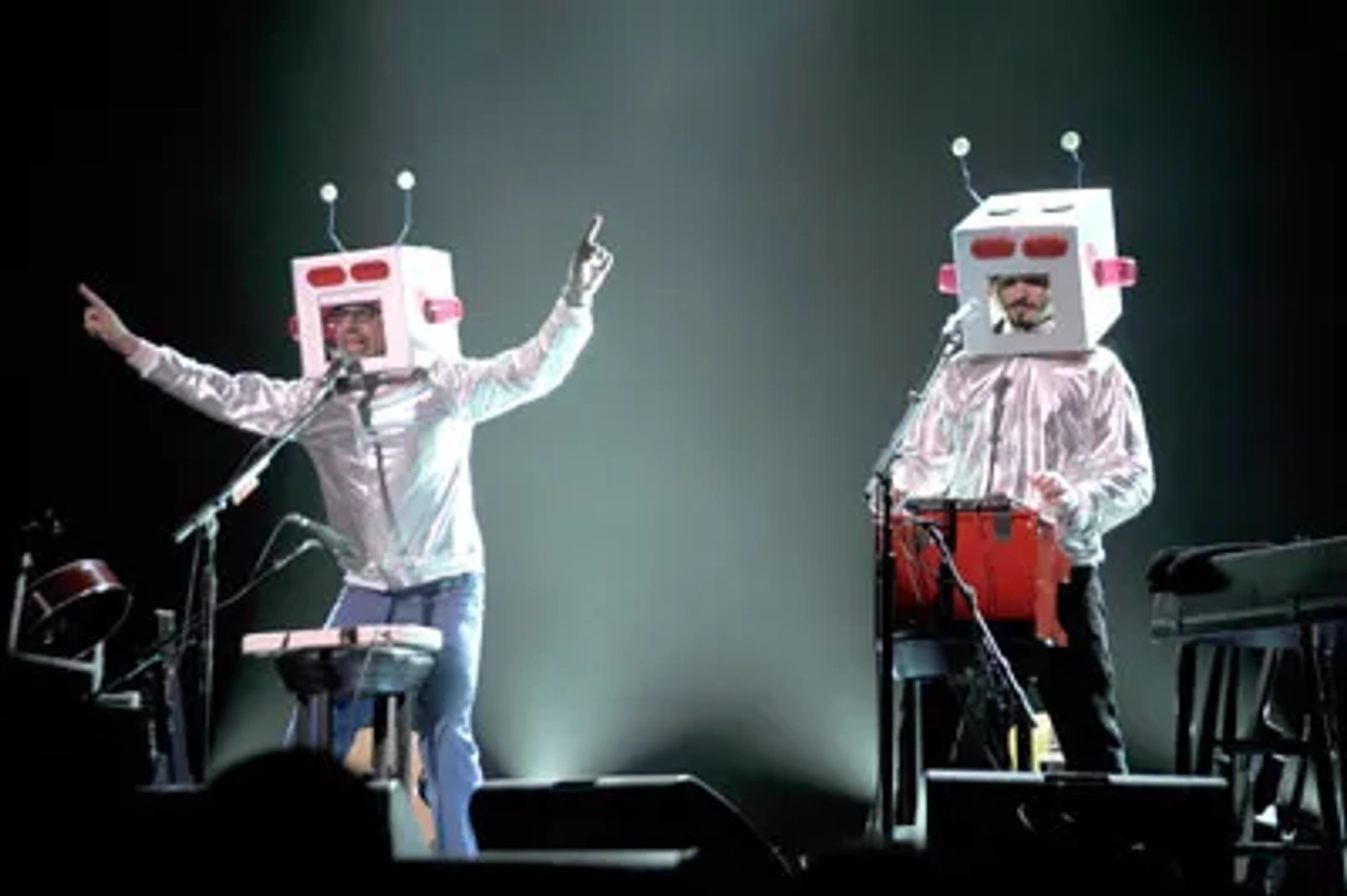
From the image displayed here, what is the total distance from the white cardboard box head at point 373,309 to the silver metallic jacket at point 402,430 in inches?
3.4

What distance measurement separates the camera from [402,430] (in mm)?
6031

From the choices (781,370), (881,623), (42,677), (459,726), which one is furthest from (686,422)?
(42,677)

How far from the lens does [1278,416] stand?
20.4ft

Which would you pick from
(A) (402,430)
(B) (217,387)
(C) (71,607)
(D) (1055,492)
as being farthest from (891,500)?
(B) (217,387)

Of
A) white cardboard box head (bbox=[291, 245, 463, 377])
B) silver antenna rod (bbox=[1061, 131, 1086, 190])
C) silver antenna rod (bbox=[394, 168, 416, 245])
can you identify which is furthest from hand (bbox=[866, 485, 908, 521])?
silver antenna rod (bbox=[394, 168, 416, 245])

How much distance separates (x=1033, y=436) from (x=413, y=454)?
6.12ft

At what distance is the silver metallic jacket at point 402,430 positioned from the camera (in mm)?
5918

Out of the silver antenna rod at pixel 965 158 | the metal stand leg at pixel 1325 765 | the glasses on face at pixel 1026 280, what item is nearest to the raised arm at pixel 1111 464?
the glasses on face at pixel 1026 280

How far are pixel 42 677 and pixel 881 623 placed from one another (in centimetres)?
183

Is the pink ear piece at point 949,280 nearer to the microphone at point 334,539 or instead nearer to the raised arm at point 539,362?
the raised arm at point 539,362

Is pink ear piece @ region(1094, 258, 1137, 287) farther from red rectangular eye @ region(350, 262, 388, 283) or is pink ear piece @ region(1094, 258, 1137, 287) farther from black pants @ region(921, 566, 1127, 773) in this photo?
red rectangular eye @ region(350, 262, 388, 283)

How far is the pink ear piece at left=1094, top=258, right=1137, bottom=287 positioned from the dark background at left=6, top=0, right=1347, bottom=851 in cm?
84

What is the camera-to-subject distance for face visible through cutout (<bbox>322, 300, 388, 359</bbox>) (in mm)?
6094

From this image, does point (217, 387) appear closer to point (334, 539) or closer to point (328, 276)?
point (328, 276)
